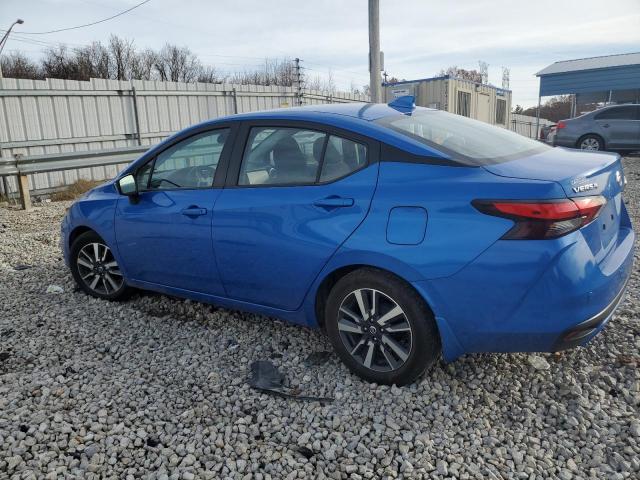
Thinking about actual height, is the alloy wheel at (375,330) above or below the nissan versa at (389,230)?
below

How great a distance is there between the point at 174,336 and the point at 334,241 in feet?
5.37

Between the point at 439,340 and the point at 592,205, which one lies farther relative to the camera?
the point at 439,340

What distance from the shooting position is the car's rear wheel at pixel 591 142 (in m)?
14.6

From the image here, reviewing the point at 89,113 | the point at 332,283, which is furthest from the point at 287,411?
the point at 89,113

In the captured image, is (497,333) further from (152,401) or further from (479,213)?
(152,401)

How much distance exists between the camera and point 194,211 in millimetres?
3697

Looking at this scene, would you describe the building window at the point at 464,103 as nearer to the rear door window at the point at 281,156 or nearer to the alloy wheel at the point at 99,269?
the alloy wheel at the point at 99,269

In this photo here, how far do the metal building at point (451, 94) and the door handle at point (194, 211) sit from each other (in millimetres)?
16581

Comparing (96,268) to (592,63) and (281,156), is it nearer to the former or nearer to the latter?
(281,156)

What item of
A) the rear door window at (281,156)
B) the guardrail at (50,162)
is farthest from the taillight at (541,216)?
the guardrail at (50,162)

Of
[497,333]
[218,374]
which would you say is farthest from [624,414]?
[218,374]

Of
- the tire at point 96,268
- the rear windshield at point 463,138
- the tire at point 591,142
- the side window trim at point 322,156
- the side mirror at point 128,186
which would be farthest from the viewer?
the tire at point 591,142

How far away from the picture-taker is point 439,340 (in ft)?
9.59

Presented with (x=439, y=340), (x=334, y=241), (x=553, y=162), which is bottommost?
(x=439, y=340)
